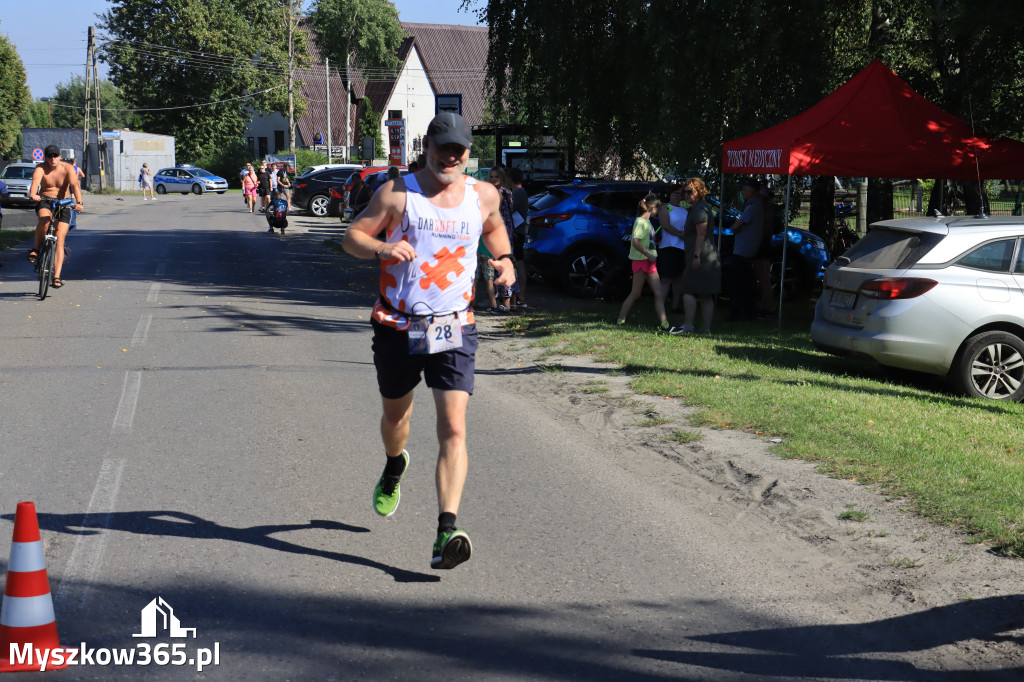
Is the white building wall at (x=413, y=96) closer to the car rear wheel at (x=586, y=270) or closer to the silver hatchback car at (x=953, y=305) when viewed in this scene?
the car rear wheel at (x=586, y=270)

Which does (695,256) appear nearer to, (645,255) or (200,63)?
(645,255)

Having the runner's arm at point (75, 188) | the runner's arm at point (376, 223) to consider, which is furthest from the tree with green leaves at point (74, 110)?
the runner's arm at point (376, 223)

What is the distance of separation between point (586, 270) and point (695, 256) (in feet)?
13.5

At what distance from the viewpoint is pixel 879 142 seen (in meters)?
12.4

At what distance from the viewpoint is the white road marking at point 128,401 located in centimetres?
776

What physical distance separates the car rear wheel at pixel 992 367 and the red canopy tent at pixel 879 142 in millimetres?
3300

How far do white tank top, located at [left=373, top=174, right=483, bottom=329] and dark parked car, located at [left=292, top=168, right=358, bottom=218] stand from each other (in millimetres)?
33017

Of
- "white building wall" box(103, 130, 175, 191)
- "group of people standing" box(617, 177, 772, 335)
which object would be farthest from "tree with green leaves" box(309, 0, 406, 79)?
"group of people standing" box(617, 177, 772, 335)

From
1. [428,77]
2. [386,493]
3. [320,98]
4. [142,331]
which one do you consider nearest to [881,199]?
[142,331]

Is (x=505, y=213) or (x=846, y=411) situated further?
(x=505, y=213)

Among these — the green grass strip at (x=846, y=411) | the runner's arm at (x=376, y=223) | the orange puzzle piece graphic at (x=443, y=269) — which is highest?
the runner's arm at (x=376, y=223)

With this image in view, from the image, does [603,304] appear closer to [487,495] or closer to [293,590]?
[487,495]

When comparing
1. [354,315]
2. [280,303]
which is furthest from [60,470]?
[280,303]

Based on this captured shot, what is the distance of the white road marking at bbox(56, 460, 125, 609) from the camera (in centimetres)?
451
